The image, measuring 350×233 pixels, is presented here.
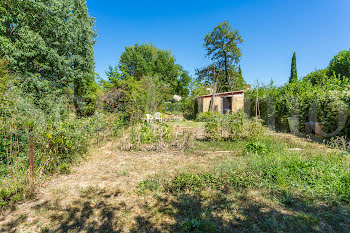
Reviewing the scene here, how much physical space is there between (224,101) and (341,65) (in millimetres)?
13952

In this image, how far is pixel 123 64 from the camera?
29.3 m

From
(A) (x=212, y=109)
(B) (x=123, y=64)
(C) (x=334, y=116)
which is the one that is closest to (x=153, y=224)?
(C) (x=334, y=116)

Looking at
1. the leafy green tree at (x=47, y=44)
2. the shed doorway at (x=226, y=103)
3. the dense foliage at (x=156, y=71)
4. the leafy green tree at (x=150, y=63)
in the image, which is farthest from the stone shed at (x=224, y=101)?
the leafy green tree at (x=150, y=63)

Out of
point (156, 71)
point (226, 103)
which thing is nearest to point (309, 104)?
point (226, 103)

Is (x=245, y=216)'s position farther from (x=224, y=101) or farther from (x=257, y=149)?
(x=224, y=101)

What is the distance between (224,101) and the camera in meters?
17.6

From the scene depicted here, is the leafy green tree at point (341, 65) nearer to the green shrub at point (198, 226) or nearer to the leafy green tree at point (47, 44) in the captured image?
the green shrub at point (198, 226)

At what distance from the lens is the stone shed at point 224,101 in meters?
15.4

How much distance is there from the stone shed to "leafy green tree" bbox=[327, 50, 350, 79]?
38.9ft

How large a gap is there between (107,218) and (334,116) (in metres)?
8.87

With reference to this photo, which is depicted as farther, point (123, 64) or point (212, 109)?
point (123, 64)

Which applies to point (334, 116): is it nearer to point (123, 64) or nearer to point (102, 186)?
point (102, 186)

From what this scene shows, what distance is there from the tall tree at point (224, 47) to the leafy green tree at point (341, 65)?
10.9m

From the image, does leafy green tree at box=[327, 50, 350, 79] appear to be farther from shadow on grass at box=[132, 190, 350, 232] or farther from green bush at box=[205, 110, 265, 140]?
shadow on grass at box=[132, 190, 350, 232]
